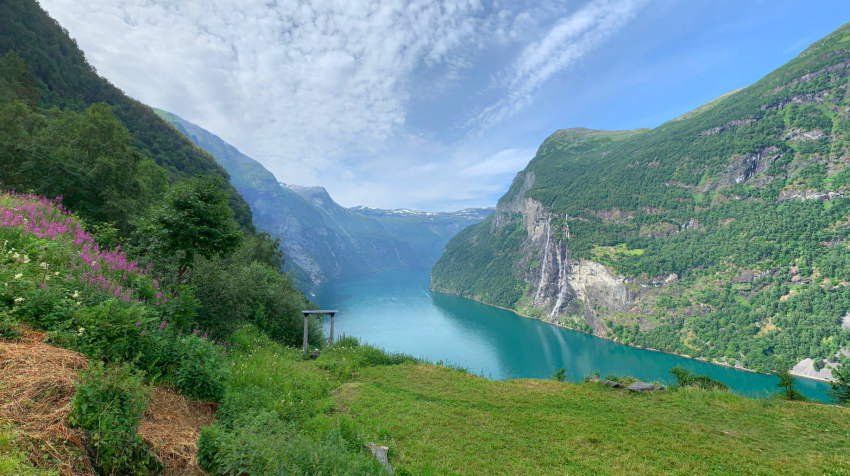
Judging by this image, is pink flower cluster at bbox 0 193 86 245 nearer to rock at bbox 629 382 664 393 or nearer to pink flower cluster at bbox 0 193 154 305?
pink flower cluster at bbox 0 193 154 305

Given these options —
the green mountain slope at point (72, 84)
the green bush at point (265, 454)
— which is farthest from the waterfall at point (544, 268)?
the green bush at point (265, 454)

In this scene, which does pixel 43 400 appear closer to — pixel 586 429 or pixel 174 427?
pixel 174 427

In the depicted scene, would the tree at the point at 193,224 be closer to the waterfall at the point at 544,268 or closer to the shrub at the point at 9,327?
the shrub at the point at 9,327

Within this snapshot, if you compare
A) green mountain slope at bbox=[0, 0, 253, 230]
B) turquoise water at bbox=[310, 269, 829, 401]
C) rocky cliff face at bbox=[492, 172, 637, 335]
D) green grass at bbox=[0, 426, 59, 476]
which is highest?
green mountain slope at bbox=[0, 0, 253, 230]

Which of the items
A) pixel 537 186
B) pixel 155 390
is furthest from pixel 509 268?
pixel 155 390

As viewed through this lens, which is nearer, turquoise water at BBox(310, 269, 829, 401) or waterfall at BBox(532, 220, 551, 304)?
turquoise water at BBox(310, 269, 829, 401)

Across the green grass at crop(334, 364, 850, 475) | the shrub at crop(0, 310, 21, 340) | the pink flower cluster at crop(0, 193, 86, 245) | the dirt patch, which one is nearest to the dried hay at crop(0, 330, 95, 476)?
the dirt patch
